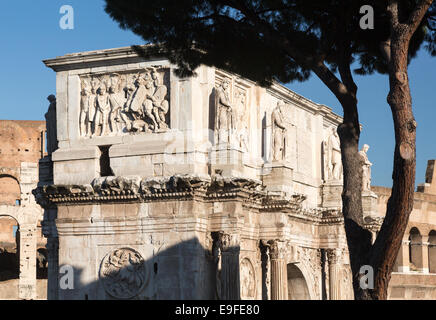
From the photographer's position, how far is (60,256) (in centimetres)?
1719

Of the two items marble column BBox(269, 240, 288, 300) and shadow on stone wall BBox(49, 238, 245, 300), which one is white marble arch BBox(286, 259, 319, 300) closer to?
marble column BBox(269, 240, 288, 300)

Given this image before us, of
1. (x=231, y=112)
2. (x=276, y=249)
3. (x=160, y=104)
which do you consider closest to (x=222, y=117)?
(x=231, y=112)

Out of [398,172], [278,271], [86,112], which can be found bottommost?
[278,271]

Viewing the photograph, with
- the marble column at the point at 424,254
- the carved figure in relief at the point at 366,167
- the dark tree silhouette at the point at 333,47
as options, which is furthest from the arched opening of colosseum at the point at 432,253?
the dark tree silhouette at the point at 333,47

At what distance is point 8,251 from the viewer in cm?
4184

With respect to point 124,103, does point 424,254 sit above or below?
below

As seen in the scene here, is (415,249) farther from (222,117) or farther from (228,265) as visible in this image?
(228,265)

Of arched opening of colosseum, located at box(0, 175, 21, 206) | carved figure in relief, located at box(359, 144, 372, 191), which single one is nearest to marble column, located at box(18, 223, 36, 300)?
arched opening of colosseum, located at box(0, 175, 21, 206)

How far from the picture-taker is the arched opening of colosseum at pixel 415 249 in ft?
109

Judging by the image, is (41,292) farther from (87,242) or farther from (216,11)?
(216,11)

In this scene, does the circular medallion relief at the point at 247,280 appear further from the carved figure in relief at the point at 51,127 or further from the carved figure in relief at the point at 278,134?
the carved figure in relief at the point at 51,127

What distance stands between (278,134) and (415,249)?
1585 cm

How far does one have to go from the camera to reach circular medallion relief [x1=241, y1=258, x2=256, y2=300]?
17734 millimetres

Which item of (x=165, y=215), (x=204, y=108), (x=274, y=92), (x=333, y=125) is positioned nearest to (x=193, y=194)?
(x=165, y=215)
